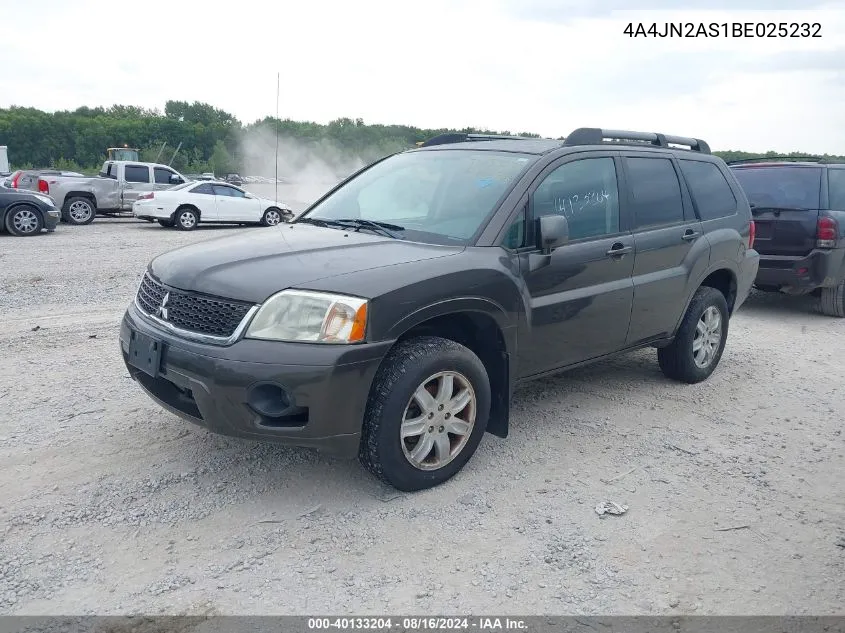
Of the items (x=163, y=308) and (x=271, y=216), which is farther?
(x=271, y=216)

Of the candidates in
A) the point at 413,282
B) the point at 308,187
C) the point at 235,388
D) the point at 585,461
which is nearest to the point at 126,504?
the point at 235,388

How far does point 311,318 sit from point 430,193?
4.82 feet

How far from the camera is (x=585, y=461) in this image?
411cm

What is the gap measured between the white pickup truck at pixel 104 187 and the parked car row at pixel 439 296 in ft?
51.9

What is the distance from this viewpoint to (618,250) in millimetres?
4535

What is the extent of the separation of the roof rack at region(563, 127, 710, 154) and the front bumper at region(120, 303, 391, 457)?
221 centimetres

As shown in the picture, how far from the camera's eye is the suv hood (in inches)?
131

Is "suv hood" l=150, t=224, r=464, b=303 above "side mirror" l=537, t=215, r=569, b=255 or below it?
below

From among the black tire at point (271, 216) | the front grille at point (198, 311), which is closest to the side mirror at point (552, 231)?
the front grille at point (198, 311)

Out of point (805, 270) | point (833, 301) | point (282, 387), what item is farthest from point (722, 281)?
point (282, 387)

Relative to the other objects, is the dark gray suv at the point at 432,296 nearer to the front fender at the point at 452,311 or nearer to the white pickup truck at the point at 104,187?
the front fender at the point at 452,311

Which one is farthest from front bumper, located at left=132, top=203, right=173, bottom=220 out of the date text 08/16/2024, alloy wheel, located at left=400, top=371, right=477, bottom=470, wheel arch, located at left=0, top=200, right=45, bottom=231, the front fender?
the date text 08/16/2024

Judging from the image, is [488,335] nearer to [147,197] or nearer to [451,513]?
[451,513]

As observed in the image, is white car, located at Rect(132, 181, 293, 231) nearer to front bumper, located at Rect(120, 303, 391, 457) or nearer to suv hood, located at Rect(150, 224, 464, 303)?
suv hood, located at Rect(150, 224, 464, 303)
